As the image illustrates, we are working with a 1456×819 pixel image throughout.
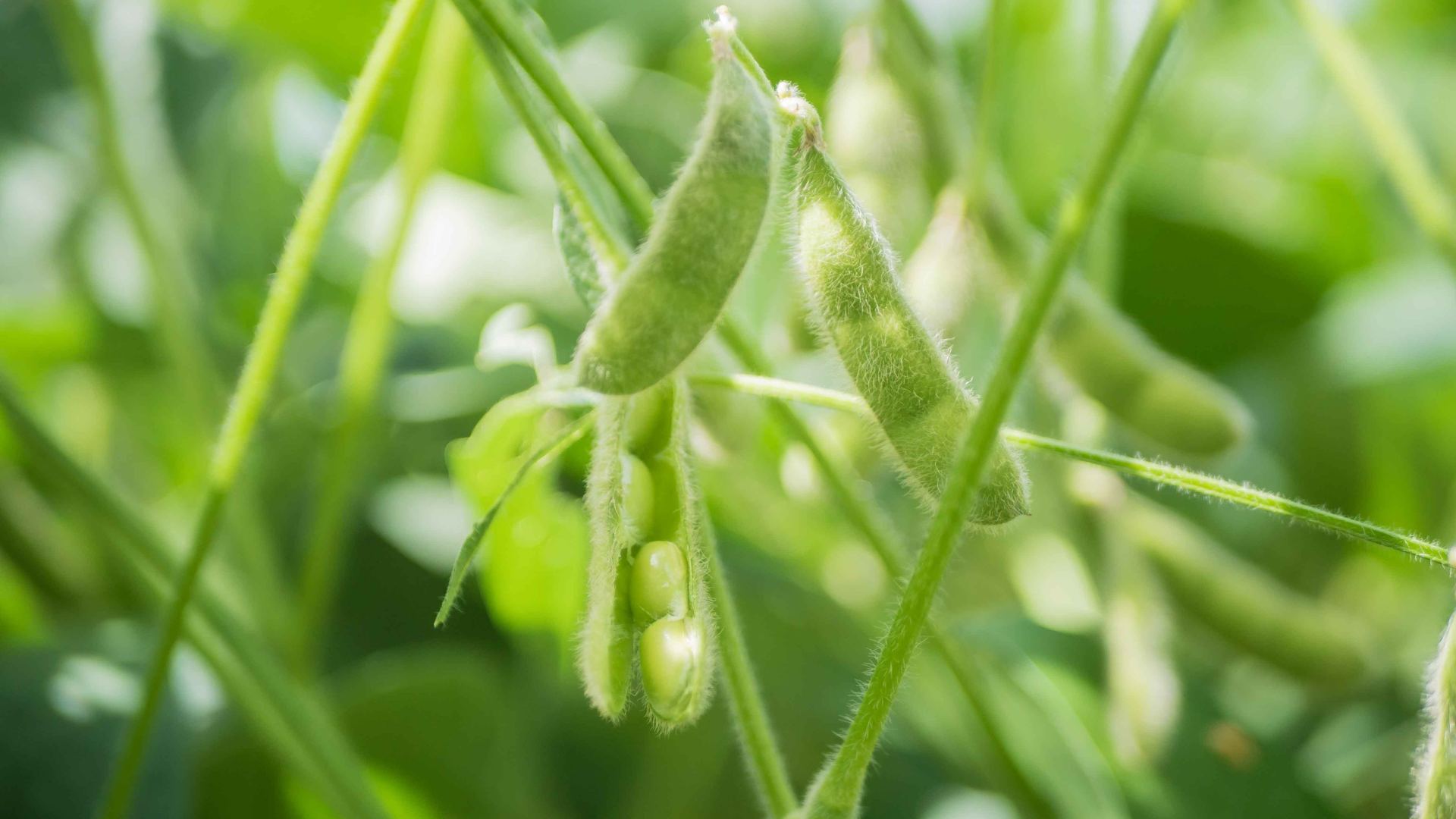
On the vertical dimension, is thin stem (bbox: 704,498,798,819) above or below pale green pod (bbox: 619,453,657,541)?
below

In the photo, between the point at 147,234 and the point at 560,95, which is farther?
the point at 147,234

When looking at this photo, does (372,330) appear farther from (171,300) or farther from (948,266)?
(948,266)

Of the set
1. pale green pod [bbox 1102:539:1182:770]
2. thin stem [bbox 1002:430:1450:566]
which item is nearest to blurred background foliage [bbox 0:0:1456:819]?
pale green pod [bbox 1102:539:1182:770]

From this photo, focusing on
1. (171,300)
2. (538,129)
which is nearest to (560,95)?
(538,129)

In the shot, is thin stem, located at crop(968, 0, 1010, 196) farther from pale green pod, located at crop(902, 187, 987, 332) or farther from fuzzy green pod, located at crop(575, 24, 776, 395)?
fuzzy green pod, located at crop(575, 24, 776, 395)

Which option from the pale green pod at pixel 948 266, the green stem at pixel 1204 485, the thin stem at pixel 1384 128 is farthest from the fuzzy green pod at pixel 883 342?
the thin stem at pixel 1384 128

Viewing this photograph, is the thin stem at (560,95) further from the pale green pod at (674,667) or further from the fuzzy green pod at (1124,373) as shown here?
the fuzzy green pod at (1124,373)
